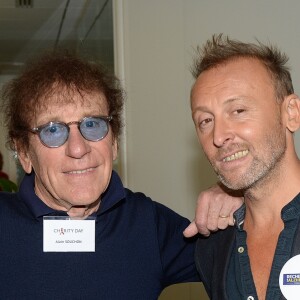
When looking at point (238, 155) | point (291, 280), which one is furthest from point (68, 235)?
point (291, 280)

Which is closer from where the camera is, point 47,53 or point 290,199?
point 290,199

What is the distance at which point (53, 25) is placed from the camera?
7.75 metres

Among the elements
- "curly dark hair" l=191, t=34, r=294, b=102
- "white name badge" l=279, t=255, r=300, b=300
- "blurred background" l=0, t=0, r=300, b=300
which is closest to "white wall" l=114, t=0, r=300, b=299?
"blurred background" l=0, t=0, r=300, b=300

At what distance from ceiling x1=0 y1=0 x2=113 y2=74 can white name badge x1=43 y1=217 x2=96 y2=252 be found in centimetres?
286

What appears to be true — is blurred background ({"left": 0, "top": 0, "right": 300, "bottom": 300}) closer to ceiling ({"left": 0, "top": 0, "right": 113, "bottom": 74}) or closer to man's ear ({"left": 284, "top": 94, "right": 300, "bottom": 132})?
ceiling ({"left": 0, "top": 0, "right": 113, "bottom": 74})

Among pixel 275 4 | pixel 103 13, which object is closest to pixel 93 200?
pixel 275 4

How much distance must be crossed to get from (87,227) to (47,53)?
705mm

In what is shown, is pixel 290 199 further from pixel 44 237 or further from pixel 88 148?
pixel 44 237

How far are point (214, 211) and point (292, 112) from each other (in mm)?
484

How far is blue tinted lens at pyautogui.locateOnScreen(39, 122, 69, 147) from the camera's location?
2.21 meters

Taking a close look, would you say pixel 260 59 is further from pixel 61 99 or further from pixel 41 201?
pixel 41 201

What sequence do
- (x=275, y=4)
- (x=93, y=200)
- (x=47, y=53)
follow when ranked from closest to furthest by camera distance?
(x=93, y=200), (x=47, y=53), (x=275, y=4)

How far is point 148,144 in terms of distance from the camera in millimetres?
5031

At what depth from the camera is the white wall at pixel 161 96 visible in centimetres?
487
